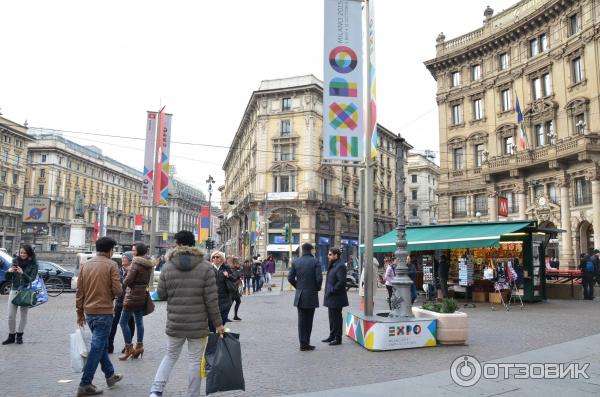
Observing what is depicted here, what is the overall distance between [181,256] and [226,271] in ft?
13.7

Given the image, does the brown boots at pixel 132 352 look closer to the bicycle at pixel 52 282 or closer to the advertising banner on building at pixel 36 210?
the bicycle at pixel 52 282

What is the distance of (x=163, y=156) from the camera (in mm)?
19047

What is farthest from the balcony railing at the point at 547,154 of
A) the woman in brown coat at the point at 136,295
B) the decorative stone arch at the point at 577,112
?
the woman in brown coat at the point at 136,295

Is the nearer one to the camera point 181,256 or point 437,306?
point 181,256

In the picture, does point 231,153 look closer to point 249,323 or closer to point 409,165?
point 409,165

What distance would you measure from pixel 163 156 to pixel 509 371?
15502mm

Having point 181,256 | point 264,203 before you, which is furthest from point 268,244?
point 181,256

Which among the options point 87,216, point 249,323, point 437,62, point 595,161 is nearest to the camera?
point 249,323

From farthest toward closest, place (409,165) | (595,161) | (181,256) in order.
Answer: (409,165) → (595,161) → (181,256)

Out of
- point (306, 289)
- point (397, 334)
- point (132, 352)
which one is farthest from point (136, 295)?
point (397, 334)

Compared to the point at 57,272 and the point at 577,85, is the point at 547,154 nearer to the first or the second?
the point at 577,85

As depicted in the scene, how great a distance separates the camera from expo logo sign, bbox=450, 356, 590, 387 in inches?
250

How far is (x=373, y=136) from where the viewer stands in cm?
1001

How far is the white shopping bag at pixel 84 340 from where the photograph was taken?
5625mm
